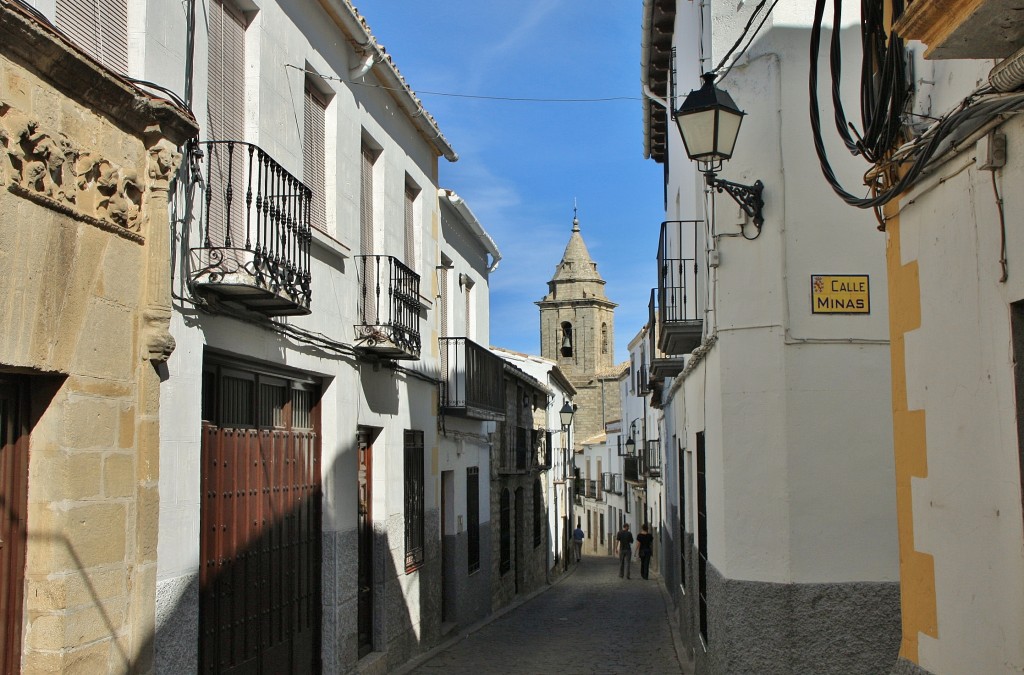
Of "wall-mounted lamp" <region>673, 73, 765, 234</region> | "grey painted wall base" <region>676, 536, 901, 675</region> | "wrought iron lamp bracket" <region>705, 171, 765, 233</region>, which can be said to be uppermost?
"wall-mounted lamp" <region>673, 73, 765, 234</region>

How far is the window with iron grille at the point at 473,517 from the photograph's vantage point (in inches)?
608

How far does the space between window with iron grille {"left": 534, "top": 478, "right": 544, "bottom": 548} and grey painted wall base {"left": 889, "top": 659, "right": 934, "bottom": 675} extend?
64.5 ft

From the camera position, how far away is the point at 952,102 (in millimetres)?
4406

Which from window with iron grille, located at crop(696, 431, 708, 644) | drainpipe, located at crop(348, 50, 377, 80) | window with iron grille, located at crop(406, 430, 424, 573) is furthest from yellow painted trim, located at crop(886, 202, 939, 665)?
window with iron grille, located at crop(406, 430, 424, 573)

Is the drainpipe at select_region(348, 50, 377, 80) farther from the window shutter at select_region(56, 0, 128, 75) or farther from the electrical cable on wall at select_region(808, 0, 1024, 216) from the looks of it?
the electrical cable on wall at select_region(808, 0, 1024, 216)

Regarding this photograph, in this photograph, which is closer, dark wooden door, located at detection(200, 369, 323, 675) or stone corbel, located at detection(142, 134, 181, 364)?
stone corbel, located at detection(142, 134, 181, 364)

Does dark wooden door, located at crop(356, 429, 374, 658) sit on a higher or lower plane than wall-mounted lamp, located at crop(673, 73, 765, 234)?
lower

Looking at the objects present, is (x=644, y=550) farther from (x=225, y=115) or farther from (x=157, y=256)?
(x=157, y=256)

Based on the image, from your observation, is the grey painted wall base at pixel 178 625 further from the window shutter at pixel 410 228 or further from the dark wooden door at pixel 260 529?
the window shutter at pixel 410 228

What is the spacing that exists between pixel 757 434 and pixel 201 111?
15.0ft

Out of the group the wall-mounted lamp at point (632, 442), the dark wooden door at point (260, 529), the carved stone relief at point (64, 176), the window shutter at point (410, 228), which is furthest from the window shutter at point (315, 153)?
the wall-mounted lamp at point (632, 442)

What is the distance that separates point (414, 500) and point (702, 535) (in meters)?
3.59

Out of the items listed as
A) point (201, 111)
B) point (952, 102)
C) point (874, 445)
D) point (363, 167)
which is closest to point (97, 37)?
point (201, 111)

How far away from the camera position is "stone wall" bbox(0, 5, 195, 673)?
4.52 metres
